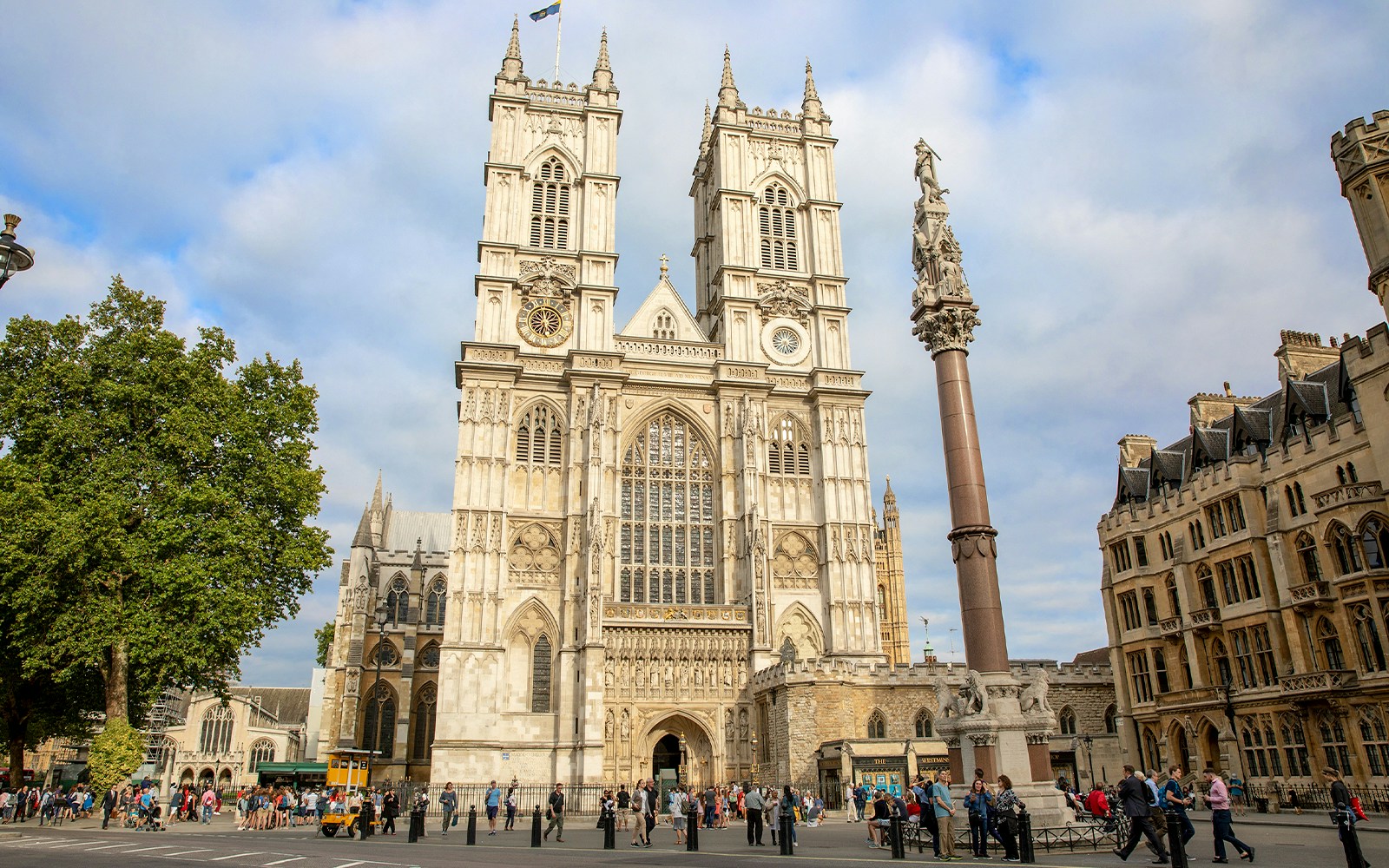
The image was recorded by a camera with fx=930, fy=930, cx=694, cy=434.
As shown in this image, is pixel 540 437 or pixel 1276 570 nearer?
pixel 1276 570

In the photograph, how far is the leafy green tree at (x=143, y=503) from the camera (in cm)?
2261

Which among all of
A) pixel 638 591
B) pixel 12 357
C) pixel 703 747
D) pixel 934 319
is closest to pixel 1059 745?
pixel 703 747

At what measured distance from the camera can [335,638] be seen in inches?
2071

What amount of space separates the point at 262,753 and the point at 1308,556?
62266mm

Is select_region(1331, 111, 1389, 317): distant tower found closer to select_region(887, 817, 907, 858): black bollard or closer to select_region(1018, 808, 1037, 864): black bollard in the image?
select_region(1018, 808, 1037, 864): black bollard

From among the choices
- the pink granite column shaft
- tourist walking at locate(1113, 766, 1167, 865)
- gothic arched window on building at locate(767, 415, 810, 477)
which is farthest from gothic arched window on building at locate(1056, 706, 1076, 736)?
tourist walking at locate(1113, 766, 1167, 865)

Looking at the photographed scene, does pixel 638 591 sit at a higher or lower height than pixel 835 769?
higher

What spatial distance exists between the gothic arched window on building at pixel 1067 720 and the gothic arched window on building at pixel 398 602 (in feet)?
120

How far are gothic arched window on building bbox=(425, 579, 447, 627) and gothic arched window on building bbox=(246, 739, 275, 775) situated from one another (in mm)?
18074

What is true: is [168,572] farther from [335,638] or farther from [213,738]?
[213,738]

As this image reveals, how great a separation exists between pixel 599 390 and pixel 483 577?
9.17m

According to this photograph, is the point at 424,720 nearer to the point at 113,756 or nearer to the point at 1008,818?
the point at 113,756

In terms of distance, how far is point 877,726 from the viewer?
3183 cm

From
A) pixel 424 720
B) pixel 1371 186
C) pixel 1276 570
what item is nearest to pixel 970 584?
pixel 1276 570
